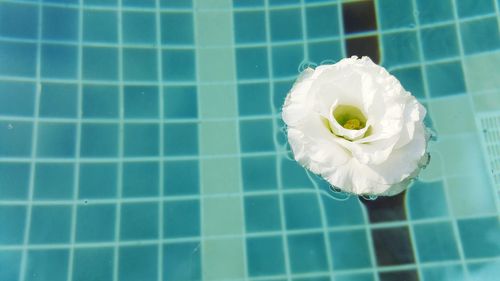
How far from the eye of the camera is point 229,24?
123cm

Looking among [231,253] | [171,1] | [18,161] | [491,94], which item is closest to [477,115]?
[491,94]

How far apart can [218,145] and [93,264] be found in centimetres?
37

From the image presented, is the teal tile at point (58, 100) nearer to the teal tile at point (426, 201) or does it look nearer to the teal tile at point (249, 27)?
the teal tile at point (249, 27)

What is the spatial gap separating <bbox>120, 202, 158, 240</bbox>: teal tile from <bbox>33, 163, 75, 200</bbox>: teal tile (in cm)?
13

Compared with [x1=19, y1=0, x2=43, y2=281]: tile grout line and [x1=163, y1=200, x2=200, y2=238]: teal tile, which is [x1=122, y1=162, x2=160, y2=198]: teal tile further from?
[x1=19, y1=0, x2=43, y2=281]: tile grout line

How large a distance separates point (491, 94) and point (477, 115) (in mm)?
58

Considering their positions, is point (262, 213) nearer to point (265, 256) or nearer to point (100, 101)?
point (265, 256)

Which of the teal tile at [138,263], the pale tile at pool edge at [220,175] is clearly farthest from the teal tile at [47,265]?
the pale tile at pool edge at [220,175]

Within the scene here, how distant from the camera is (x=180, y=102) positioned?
1175 mm

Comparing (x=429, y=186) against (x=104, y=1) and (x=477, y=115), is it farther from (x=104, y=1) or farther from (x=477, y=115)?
(x=104, y=1)

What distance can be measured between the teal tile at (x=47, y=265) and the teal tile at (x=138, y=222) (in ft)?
0.43

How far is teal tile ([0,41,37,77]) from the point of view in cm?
116

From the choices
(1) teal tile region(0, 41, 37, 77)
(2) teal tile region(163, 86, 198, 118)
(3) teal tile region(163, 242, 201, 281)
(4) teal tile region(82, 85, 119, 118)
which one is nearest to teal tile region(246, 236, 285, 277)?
(3) teal tile region(163, 242, 201, 281)

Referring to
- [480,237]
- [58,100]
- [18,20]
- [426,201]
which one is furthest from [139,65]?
[480,237]
